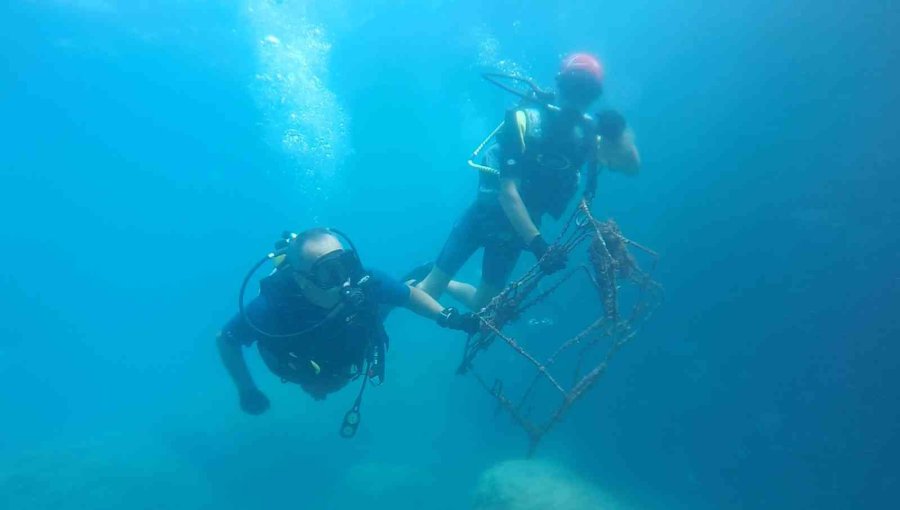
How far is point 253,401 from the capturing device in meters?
4.99

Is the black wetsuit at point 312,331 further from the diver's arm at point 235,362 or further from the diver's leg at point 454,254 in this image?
the diver's leg at point 454,254

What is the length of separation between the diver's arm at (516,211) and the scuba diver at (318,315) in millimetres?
1006

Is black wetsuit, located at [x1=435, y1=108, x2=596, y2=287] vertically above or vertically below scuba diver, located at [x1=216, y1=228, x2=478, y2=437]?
above

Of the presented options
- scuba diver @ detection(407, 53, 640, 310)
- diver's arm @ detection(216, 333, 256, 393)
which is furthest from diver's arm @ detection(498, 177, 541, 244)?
diver's arm @ detection(216, 333, 256, 393)

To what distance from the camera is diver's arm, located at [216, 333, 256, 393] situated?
15.9ft

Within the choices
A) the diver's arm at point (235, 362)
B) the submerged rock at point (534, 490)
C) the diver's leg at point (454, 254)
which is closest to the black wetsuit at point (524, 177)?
the diver's leg at point (454, 254)

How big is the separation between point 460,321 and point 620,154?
2.54 m

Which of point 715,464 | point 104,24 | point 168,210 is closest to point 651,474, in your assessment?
point 715,464

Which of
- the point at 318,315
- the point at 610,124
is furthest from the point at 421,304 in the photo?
the point at 610,124

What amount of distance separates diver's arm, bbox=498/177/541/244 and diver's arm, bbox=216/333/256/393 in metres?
2.82

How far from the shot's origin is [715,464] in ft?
35.4

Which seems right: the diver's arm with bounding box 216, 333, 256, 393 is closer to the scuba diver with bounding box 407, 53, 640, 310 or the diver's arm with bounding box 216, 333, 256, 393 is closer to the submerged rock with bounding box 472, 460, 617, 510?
the scuba diver with bounding box 407, 53, 640, 310

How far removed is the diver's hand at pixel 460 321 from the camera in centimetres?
420

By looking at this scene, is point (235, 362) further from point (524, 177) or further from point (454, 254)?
point (524, 177)
